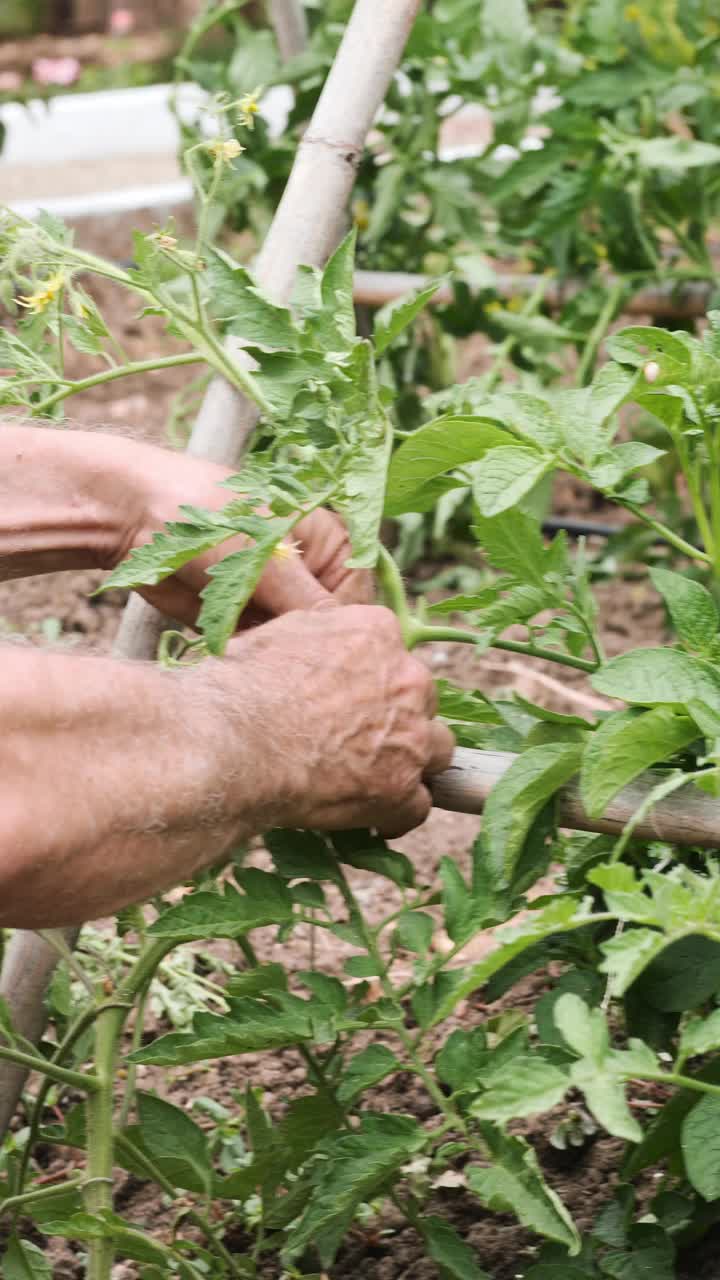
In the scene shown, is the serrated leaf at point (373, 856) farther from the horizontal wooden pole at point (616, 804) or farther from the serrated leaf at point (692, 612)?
the serrated leaf at point (692, 612)

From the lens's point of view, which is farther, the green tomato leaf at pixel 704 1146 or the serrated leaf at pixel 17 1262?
the serrated leaf at pixel 17 1262

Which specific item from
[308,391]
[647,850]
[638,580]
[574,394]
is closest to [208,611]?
[308,391]

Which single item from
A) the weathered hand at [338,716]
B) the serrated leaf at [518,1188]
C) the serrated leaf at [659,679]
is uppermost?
the serrated leaf at [659,679]

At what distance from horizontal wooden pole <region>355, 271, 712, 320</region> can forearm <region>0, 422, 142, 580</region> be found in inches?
51.1

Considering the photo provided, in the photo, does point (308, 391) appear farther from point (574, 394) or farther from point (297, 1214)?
point (297, 1214)

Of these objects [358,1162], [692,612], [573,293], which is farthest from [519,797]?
[573,293]

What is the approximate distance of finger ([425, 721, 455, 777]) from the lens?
140 cm

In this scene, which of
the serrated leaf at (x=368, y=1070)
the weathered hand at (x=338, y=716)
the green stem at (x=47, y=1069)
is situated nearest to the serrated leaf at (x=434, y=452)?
the weathered hand at (x=338, y=716)

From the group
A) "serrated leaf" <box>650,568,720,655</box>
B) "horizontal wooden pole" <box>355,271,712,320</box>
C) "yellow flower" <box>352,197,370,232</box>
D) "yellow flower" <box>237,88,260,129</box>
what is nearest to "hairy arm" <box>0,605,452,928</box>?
"serrated leaf" <box>650,568,720,655</box>

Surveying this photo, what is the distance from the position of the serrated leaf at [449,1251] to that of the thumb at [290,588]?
53 centimetres

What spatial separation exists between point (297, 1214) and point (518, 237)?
192 cm

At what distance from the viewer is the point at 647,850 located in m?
1.46

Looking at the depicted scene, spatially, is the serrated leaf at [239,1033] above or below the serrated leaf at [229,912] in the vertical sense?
below

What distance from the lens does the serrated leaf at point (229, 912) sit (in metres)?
1.32
